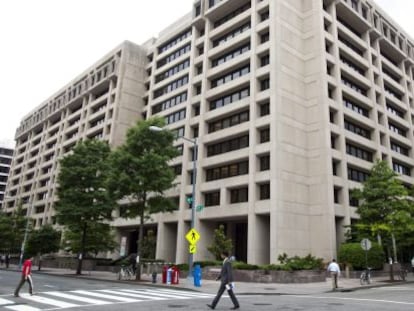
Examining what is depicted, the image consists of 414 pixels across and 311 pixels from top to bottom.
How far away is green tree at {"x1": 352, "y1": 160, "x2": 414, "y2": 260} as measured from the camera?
3053cm

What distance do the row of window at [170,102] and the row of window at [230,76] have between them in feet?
18.9

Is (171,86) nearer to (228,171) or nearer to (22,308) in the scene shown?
(228,171)

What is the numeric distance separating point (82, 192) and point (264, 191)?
1826 centimetres

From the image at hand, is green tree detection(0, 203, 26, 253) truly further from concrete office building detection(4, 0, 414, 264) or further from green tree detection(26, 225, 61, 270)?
concrete office building detection(4, 0, 414, 264)

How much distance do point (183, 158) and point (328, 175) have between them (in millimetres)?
18060

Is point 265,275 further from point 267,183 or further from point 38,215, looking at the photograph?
point 38,215

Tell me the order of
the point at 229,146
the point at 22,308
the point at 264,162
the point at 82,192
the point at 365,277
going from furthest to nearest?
the point at 229,146 → the point at 264,162 → the point at 82,192 → the point at 365,277 → the point at 22,308

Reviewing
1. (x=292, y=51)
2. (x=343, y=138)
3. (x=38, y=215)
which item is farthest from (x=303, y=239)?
(x=38, y=215)

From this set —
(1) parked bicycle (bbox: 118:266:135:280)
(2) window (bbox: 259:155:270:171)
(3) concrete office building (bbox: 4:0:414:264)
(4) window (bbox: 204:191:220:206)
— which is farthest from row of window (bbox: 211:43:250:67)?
(1) parked bicycle (bbox: 118:266:135:280)

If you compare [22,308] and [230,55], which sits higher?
[230,55]

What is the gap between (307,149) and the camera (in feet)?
133

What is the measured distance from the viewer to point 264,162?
131ft

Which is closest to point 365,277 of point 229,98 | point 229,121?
point 229,121

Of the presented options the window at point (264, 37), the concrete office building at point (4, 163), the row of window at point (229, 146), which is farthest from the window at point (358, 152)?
the concrete office building at point (4, 163)
